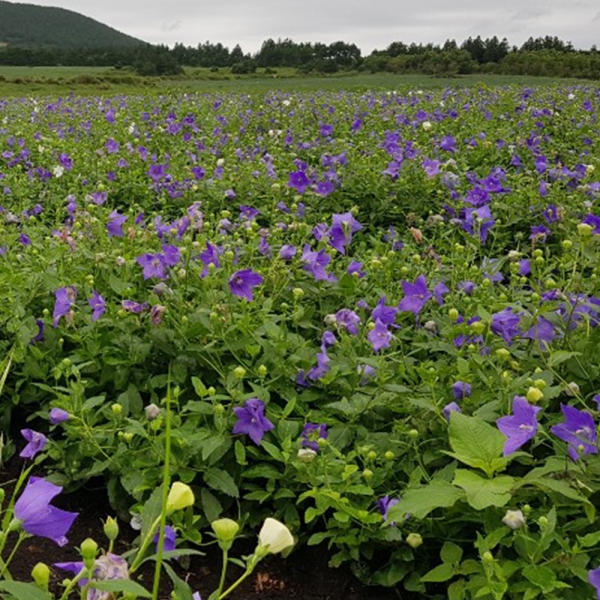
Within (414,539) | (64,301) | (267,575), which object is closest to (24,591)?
(414,539)

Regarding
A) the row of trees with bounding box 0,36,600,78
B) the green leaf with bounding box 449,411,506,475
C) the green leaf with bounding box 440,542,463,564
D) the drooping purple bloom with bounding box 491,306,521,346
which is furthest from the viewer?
the row of trees with bounding box 0,36,600,78

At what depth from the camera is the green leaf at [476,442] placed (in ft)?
5.69

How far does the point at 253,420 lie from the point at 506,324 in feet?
2.64

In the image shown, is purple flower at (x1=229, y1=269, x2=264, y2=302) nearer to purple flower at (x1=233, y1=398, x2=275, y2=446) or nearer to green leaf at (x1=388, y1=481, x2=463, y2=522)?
purple flower at (x1=233, y1=398, x2=275, y2=446)

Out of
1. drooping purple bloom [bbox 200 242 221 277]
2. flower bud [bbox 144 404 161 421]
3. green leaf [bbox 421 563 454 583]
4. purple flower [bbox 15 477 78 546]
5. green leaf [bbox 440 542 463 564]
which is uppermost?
drooping purple bloom [bbox 200 242 221 277]

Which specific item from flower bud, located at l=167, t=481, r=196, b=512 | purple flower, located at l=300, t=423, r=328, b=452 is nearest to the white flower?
flower bud, located at l=167, t=481, r=196, b=512

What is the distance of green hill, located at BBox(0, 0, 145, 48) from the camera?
13812 centimetres

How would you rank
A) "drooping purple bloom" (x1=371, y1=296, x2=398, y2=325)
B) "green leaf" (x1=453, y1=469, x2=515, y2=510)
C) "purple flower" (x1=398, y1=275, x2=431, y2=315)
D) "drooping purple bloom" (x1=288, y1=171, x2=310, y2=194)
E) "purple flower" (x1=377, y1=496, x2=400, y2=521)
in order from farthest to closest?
"drooping purple bloom" (x1=288, y1=171, x2=310, y2=194), "purple flower" (x1=398, y1=275, x2=431, y2=315), "drooping purple bloom" (x1=371, y1=296, x2=398, y2=325), "purple flower" (x1=377, y1=496, x2=400, y2=521), "green leaf" (x1=453, y1=469, x2=515, y2=510)

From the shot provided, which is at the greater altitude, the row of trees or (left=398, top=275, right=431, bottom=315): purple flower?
the row of trees

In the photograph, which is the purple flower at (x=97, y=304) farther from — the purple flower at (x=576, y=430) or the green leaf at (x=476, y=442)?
the purple flower at (x=576, y=430)

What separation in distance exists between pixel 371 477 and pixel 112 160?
468 cm

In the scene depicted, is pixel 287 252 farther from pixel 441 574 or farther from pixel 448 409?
pixel 441 574

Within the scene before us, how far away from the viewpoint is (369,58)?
34688 millimetres

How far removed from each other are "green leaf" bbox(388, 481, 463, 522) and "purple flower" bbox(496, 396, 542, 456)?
0.51 feet
